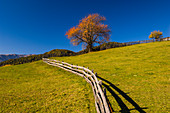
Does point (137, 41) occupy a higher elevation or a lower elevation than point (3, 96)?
higher

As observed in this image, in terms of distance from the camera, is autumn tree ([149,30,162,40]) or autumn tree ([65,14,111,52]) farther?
autumn tree ([149,30,162,40])

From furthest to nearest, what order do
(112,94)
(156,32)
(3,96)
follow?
(156,32)
(3,96)
(112,94)

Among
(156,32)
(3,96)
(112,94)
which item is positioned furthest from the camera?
(156,32)

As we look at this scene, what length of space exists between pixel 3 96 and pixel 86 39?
92.6 feet

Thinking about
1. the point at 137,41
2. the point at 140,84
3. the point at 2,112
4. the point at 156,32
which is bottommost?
the point at 2,112

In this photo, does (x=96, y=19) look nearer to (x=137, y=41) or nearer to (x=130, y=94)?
(x=137, y=41)

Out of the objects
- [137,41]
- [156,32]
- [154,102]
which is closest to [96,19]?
[137,41]

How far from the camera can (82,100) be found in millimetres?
5793

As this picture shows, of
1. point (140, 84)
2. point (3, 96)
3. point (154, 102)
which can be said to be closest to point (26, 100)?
point (3, 96)

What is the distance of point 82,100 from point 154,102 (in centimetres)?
420

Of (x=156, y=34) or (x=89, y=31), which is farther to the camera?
(x=156, y=34)

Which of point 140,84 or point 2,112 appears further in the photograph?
point 140,84

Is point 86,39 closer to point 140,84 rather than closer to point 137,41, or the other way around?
point 137,41

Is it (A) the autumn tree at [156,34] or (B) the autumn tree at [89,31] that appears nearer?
(B) the autumn tree at [89,31]
